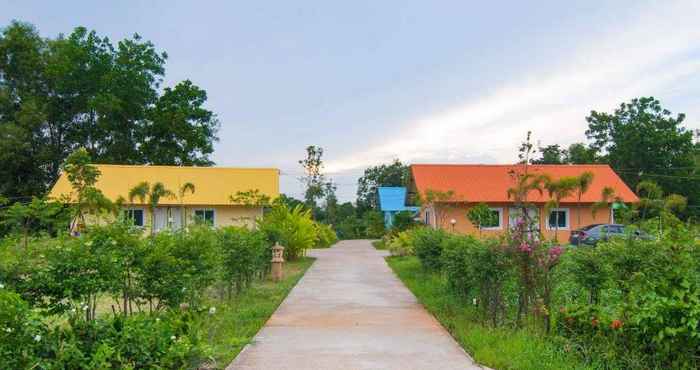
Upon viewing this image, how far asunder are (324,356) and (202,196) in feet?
92.3

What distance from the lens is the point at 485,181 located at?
35.2m

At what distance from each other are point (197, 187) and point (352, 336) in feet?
91.2

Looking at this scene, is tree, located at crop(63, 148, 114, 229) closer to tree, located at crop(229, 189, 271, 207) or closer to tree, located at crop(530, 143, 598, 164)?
tree, located at crop(229, 189, 271, 207)

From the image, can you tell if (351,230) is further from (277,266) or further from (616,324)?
(616,324)

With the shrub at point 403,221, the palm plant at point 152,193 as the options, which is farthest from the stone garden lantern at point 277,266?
the shrub at point 403,221

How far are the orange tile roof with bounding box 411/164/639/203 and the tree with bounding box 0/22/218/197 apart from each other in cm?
1810

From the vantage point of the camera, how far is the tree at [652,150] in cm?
4784

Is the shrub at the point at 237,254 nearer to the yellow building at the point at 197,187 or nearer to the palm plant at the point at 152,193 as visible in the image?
the palm plant at the point at 152,193

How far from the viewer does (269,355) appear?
7480 millimetres

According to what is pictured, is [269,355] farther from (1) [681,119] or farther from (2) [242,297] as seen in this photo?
(1) [681,119]

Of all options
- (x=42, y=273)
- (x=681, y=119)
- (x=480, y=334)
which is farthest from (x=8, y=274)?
(x=681, y=119)

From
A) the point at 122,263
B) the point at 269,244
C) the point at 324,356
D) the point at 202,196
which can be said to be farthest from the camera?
the point at 202,196

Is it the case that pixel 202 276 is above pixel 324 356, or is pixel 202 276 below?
above

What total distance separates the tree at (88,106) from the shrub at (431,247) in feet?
99.3
